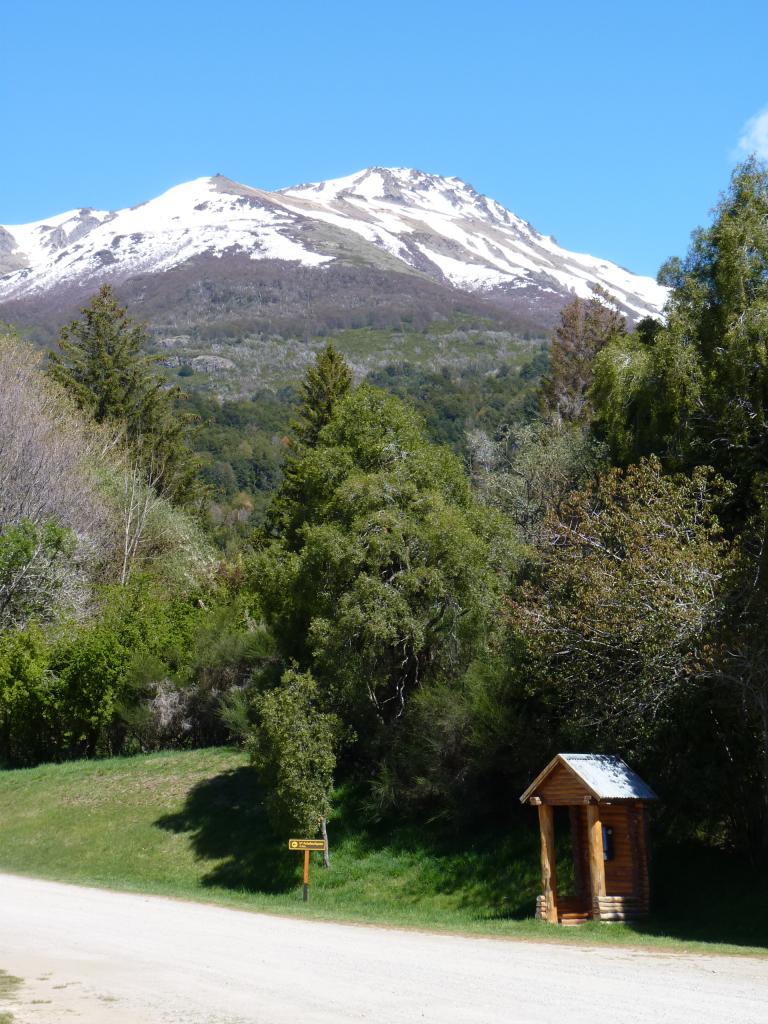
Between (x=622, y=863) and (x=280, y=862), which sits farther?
(x=280, y=862)

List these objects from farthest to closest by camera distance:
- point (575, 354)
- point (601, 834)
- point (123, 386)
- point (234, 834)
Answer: point (575, 354) → point (123, 386) → point (234, 834) → point (601, 834)

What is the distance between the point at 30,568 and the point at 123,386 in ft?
65.0

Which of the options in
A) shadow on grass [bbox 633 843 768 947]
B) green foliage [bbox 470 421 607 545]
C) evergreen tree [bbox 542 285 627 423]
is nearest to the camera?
shadow on grass [bbox 633 843 768 947]

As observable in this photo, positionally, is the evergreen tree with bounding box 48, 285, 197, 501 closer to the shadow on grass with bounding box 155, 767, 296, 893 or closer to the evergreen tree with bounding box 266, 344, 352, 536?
the evergreen tree with bounding box 266, 344, 352, 536

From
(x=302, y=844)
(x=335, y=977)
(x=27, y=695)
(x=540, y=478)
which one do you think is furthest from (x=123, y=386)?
(x=335, y=977)

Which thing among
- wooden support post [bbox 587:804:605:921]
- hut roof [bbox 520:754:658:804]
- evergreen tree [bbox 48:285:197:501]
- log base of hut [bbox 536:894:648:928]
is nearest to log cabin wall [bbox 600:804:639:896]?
log base of hut [bbox 536:894:648:928]

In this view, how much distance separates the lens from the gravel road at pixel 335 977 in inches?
375

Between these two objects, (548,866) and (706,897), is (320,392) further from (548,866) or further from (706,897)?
(706,897)

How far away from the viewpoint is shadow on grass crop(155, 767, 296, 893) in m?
25.3

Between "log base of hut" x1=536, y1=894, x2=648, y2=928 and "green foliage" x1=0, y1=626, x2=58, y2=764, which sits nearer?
"log base of hut" x1=536, y1=894, x2=648, y2=928

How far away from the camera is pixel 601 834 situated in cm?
1841

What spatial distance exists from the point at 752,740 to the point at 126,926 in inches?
453

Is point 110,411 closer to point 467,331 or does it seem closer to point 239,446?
point 239,446

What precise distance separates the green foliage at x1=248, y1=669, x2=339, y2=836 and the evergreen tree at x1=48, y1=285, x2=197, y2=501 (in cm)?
3375
